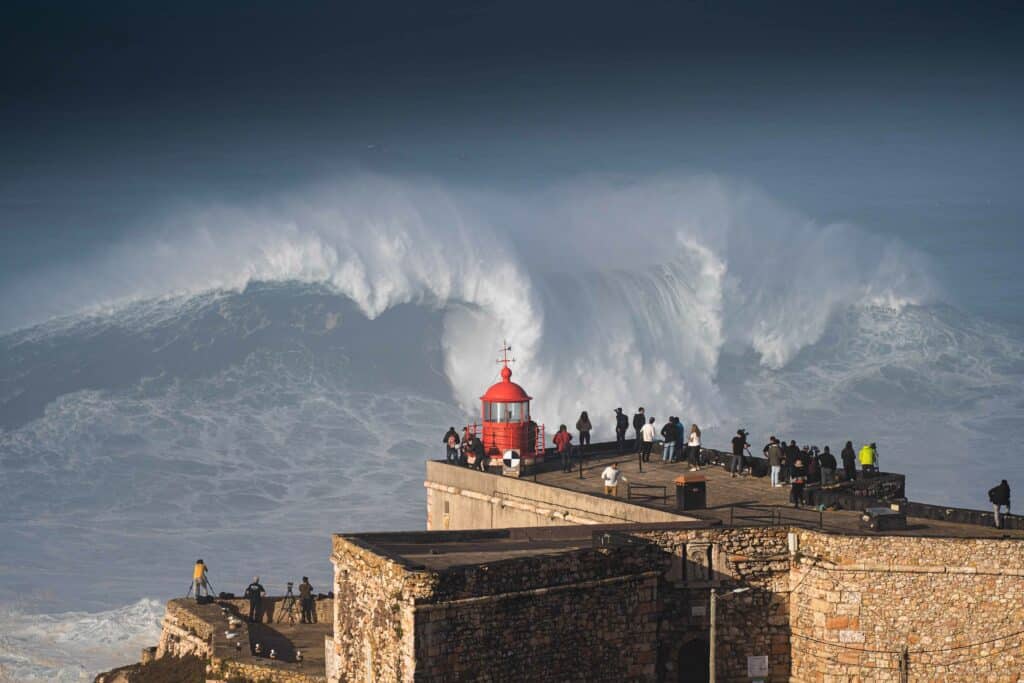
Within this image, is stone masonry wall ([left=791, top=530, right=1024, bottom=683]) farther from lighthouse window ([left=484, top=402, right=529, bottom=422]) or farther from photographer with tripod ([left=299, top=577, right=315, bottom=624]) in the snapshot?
photographer with tripod ([left=299, top=577, right=315, bottom=624])

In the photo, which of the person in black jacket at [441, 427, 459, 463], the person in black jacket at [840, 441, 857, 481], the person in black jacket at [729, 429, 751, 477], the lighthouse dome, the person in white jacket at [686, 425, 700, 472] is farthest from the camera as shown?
the person in black jacket at [441, 427, 459, 463]

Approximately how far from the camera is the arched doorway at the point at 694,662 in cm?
2764

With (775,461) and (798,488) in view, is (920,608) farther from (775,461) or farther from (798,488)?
Result: (775,461)

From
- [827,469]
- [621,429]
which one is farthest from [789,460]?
[621,429]

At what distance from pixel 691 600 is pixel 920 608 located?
3512 mm

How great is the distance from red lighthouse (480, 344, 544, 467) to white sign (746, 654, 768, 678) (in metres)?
9.83

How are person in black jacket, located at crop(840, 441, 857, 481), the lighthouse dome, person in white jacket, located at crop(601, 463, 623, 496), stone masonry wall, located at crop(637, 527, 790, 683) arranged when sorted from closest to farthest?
1. stone masonry wall, located at crop(637, 527, 790, 683)
2. person in white jacket, located at crop(601, 463, 623, 496)
3. person in black jacket, located at crop(840, 441, 857, 481)
4. the lighthouse dome

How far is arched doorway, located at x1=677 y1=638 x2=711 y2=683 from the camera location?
2764cm

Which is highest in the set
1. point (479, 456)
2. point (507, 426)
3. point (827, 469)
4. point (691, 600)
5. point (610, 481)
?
point (507, 426)

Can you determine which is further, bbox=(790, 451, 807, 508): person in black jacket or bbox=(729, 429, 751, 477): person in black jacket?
bbox=(729, 429, 751, 477): person in black jacket

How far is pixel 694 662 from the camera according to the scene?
27.7 meters

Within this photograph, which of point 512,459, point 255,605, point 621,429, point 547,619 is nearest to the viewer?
point 547,619

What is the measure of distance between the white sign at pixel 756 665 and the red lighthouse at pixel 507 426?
983 centimetres

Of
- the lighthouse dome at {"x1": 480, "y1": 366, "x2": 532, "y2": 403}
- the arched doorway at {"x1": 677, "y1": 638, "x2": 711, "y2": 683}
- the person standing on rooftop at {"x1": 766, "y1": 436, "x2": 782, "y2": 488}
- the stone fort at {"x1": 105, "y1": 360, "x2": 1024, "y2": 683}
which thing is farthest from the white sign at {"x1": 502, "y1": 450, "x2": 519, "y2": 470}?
the arched doorway at {"x1": 677, "y1": 638, "x2": 711, "y2": 683}
